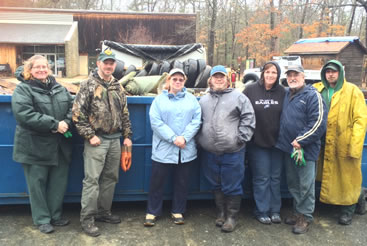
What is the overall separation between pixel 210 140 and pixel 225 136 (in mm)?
171

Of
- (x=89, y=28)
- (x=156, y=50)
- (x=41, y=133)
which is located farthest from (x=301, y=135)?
(x=89, y=28)

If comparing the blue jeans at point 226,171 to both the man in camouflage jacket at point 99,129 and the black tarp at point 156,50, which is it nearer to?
the man in camouflage jacket at point 99,129

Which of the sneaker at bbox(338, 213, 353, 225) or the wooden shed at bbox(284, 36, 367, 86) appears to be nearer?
the sneaker at bbox(338, 213, 353, 225)

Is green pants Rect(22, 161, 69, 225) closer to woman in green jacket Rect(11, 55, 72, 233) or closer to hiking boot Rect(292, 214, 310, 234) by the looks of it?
woman in green jacket Rect(11, 55, 72, 233)

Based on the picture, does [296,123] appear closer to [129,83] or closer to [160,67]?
[129,83]

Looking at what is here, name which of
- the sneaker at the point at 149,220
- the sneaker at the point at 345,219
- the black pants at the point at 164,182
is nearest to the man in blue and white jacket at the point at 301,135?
the sneaker at the point at 345,219

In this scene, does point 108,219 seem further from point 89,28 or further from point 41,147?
point 89,28

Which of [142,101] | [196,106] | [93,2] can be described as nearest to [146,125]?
[142,101]

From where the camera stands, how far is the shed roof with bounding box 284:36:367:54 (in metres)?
17.7

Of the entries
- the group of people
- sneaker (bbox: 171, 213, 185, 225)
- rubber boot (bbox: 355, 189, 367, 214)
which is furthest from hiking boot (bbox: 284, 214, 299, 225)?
sneaker (bbox: 171, 213, 185, 225)

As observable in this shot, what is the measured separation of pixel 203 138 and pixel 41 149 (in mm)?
1688

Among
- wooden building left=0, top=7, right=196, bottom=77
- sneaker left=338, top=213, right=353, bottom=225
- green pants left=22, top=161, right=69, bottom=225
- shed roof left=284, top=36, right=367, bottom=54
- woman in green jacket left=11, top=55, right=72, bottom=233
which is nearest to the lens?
woman in green jacket left=11, top=55, right=72, bottom=233

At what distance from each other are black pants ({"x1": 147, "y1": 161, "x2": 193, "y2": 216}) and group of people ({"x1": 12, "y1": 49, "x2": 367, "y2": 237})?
1cm

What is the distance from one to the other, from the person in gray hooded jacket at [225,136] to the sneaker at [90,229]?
134 cm
